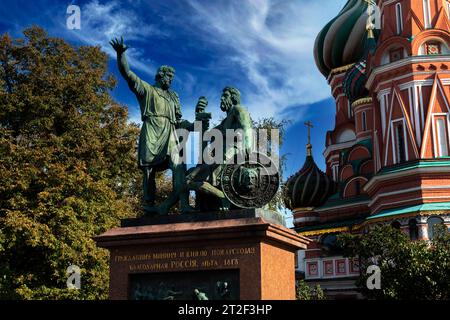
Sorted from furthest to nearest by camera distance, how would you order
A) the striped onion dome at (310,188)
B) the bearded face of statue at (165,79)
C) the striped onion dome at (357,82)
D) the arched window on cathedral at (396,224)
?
the striped onion dome at (310,188) < the striped onion dome at (357,82) < the arched window on cathedral at (396,224) < the bearded face of statue at (165,79)

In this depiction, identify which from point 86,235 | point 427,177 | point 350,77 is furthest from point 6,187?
point 350,77

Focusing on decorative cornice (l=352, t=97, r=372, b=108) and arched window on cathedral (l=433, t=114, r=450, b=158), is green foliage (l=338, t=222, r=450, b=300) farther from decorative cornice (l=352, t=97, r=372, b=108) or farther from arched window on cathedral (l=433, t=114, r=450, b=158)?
decorative cornice (l=352, t=97, r=372, b=108)

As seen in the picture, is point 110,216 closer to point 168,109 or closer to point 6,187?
point 6,187

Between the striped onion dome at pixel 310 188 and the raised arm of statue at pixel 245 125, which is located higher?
the striped onion dome at pixel 310 188

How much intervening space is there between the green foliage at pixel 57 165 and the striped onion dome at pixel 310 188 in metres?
17.0

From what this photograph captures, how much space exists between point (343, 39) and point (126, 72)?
120ft

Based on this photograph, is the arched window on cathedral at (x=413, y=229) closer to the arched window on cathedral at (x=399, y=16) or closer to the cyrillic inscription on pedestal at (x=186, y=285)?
the arched window on cathedral at (x=399, y=16)

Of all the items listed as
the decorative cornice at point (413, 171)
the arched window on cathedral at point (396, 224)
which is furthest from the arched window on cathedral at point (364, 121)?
the arched window on cathedral at point (396, 224)

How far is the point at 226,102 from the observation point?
1143 cm

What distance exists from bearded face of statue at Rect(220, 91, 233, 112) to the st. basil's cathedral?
16294 mm

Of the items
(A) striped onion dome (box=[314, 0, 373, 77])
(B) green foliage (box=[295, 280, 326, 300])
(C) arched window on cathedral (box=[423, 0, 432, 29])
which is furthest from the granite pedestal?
(A) striped onion dome (box=[314, 0, 373, 77])

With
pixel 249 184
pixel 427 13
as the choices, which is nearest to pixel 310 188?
pixel 427 13

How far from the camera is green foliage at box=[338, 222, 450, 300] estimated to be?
2092 cm

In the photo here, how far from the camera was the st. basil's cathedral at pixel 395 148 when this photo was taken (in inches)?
1147
